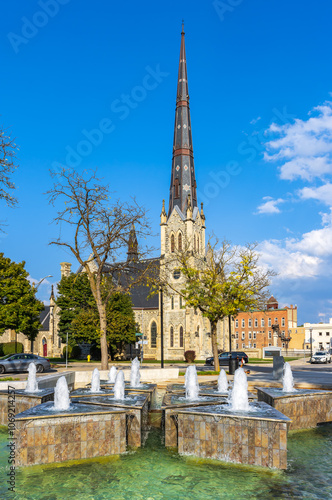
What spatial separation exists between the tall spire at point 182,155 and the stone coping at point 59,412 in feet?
183

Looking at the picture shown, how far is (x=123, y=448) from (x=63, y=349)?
5165cm

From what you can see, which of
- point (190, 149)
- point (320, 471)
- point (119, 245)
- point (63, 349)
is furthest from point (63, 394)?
point (190, 149)

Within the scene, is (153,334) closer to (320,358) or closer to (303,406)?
(320,358)

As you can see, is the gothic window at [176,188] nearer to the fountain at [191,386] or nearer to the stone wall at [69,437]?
the fountain at [191,386]

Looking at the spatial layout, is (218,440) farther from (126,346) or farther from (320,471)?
(126,346)

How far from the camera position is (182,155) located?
66250 mm

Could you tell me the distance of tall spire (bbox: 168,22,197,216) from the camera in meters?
66.2

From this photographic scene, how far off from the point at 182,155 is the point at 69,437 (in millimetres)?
59864

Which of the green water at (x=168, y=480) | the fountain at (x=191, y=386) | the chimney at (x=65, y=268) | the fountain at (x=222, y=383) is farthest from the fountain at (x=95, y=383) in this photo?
the chimney at (x=65, y=268)

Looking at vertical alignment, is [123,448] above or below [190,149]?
below

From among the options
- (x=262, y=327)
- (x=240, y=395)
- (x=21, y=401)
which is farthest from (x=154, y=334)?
(x=240, y=395)

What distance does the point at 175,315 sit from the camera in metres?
62.3

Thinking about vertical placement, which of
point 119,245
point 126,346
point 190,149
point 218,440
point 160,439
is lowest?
point 126,346

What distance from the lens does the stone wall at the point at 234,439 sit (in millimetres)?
8695
